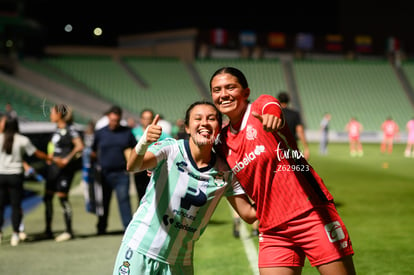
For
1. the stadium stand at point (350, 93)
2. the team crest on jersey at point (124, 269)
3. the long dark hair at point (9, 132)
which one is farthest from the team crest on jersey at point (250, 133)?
the stadium stand at point (350, 93)

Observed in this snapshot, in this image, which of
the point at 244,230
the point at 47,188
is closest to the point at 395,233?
the point at 244,230

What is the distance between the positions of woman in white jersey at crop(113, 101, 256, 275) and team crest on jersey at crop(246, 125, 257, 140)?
21 cm

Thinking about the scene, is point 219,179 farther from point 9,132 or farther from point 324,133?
point 324,133

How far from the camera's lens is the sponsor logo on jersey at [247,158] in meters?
3.62

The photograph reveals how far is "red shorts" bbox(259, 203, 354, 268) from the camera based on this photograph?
3.55 meters

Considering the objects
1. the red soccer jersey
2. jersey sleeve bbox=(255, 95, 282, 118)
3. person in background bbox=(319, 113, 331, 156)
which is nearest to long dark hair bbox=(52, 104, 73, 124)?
the red soccer jersey

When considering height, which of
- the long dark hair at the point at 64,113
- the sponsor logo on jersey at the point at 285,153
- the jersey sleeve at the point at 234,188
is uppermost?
the long dark hair at the point at 64,113

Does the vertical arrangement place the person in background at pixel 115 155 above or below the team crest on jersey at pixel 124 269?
above

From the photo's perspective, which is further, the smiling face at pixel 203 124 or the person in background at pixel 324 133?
the person in background at pixel 324 133

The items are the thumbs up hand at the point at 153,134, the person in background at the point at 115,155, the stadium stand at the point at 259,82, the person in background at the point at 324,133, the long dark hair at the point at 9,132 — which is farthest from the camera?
the stadium stand at the point at 259,82

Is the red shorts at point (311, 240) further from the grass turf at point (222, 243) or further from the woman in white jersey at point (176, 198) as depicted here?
the grass turf at point (222, 243)

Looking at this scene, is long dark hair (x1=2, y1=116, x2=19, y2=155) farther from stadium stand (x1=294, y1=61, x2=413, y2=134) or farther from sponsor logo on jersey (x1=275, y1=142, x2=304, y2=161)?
stadium stand (x1=294, y1=61, x2=413, y2=134)

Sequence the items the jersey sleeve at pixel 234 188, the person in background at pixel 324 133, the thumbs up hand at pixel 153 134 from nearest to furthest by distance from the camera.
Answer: the thumbs up hand at pixel 153 134
the jersey sleeve at pixel 234 188
the person in background at pixel 324 133

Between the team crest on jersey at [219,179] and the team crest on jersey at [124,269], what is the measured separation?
32.3 inches
